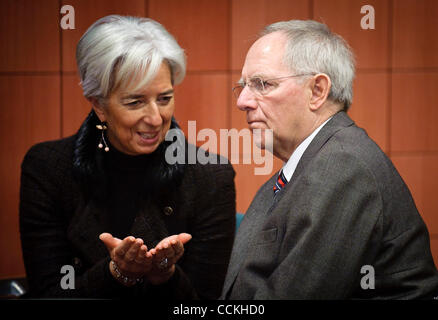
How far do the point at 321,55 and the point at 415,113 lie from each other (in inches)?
29.0

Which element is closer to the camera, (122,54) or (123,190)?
(122,54)

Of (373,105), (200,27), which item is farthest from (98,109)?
(373,105)

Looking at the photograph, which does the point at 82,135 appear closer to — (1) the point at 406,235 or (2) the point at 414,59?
(1) the point at 406,235

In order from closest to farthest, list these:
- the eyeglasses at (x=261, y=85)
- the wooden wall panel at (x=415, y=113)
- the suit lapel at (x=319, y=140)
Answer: the suit lapel at (x=319, y=140) < the eyeglasses at (x=261, y=85) < the wooden wall panel at (x=415, y=113)

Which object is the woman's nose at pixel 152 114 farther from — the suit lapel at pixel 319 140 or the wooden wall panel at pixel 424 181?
the wooden wall panel at pixel 424 181

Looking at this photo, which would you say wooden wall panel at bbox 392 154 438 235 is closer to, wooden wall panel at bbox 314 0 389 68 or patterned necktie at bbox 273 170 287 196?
wooden wall panel at bbox 314 0 389 68

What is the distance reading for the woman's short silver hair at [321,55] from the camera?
1240 mm

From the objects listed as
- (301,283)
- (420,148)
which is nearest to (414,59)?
(420,148)

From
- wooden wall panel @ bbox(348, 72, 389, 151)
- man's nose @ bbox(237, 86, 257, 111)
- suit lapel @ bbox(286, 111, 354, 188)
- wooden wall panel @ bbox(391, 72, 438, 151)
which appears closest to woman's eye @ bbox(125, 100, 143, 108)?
man's nose @ bbox(237, 86, 257, 111)

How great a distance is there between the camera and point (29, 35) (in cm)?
164

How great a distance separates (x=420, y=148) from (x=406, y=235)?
2.66 ft

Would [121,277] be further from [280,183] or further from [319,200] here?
[319,200]

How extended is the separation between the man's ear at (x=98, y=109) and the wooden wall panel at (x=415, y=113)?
1113 mm

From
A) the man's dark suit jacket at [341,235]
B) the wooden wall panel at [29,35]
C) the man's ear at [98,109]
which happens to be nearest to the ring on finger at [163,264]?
the man's dark suit jacket at [341,235]
